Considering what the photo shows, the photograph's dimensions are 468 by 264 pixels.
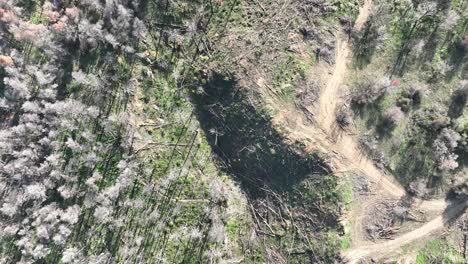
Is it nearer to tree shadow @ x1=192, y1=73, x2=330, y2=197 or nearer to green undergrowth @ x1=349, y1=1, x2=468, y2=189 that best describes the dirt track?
green undergrowth @ x1=349, y1=1, x2=468, y2=189

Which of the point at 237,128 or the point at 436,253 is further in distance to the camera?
the point at 237,128

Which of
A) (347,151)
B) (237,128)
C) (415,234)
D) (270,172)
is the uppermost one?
(347,151)

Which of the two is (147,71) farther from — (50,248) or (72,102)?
(50,248)

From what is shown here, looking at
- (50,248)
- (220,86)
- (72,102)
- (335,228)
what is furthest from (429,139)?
(50,248)

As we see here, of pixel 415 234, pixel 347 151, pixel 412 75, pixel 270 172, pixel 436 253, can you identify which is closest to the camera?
pixel 347 151

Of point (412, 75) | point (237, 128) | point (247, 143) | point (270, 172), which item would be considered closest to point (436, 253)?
point (412, 75)

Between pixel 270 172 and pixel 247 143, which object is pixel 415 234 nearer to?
pixel 270 172

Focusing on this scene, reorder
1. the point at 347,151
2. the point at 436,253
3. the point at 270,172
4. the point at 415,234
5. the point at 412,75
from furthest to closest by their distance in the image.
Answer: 1. the point at 270,172
2. the point at 415,234
3. the point at 436,253
4. the point at 412,75
5. the point at 347,151
